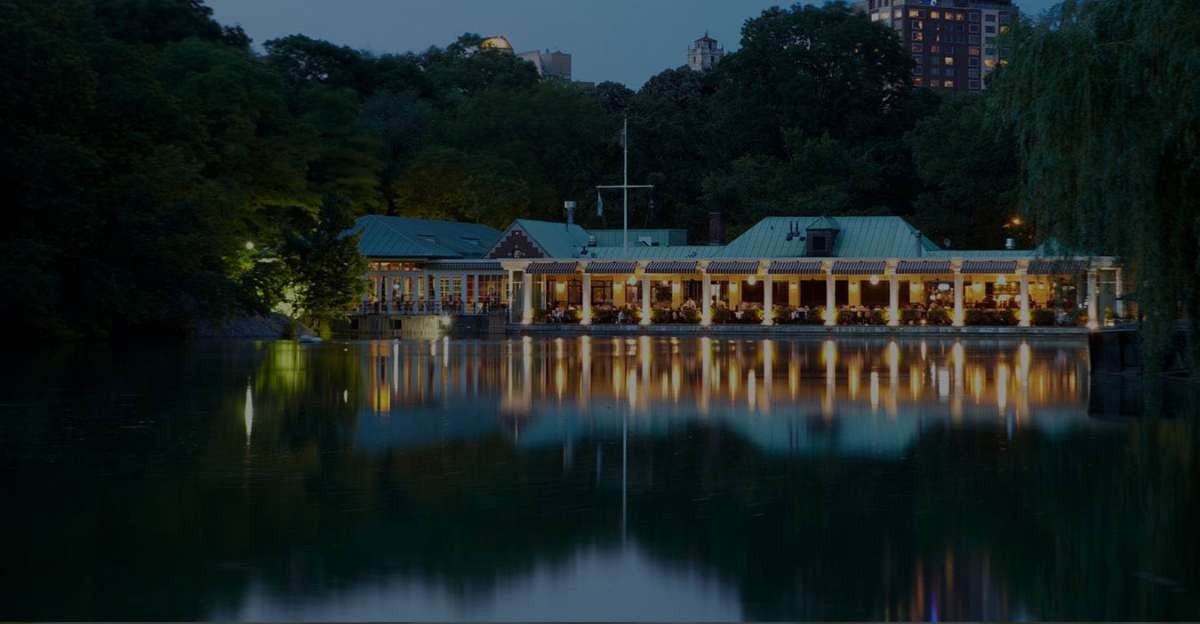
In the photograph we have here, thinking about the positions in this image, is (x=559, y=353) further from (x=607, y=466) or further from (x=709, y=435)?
(x=607, y=466)

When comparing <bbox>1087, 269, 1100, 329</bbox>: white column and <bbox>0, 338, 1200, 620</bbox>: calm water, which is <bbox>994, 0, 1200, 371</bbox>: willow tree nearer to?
<bbox>0, 338, 1200, 620</bbox>: calm water

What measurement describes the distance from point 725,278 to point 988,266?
11.5 meters

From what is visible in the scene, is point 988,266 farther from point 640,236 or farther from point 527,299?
point 527,299

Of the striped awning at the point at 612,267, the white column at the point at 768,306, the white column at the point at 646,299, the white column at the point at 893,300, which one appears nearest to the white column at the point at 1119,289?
the white column at the point at 893,300

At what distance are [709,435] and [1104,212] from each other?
4.81 meters

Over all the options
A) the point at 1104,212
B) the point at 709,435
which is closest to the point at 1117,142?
the point at 1104,212

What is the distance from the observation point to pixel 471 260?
6269 cm

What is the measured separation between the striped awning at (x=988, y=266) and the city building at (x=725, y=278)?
0.05 metres

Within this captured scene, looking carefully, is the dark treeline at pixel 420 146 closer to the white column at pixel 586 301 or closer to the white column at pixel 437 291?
the white column at pixel 437 291

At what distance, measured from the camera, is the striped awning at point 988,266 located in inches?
2127

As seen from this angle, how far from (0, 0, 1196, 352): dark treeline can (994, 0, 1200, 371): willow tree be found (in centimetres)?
4

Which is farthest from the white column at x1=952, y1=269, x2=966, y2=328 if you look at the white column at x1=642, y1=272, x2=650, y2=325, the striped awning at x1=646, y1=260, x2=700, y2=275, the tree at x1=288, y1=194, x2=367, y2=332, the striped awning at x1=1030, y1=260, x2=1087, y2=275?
the striped awning at x1=1030, y1=260, x2=1087, y2=275

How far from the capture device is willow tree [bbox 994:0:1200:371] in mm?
14516

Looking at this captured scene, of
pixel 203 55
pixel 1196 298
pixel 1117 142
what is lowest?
pixel 1196 298
